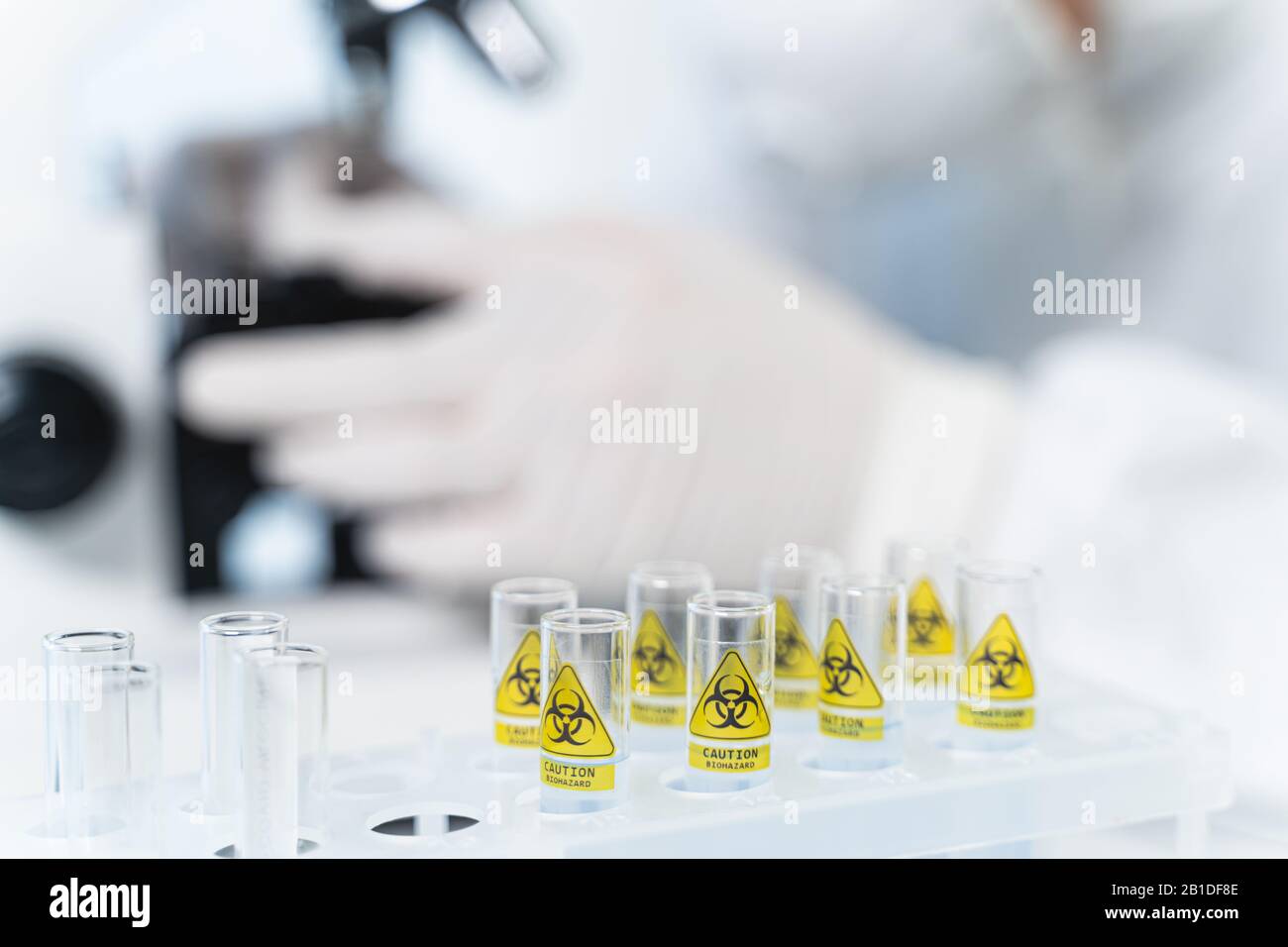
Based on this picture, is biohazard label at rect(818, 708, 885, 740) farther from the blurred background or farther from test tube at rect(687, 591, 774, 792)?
the blurred background

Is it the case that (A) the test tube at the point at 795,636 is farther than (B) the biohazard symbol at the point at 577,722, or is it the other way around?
(A) the test tube at the point at 795,636

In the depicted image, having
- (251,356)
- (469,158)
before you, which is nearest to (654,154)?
(469,158)

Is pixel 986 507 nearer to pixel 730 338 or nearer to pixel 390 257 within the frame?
pixel 730 338

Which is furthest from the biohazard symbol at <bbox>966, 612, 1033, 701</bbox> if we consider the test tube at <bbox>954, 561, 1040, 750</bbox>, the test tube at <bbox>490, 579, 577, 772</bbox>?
the test tube at <bbox>490, 579, 577, 772</bbox>

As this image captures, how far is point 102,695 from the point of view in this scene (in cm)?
62

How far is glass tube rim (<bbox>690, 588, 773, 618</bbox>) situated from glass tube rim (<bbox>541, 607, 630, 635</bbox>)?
0.14ft

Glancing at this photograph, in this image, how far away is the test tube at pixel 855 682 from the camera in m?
0.72

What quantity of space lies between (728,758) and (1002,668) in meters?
0.19

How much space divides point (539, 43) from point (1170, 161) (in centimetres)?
103

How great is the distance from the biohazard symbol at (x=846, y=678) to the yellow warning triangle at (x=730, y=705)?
6cm
